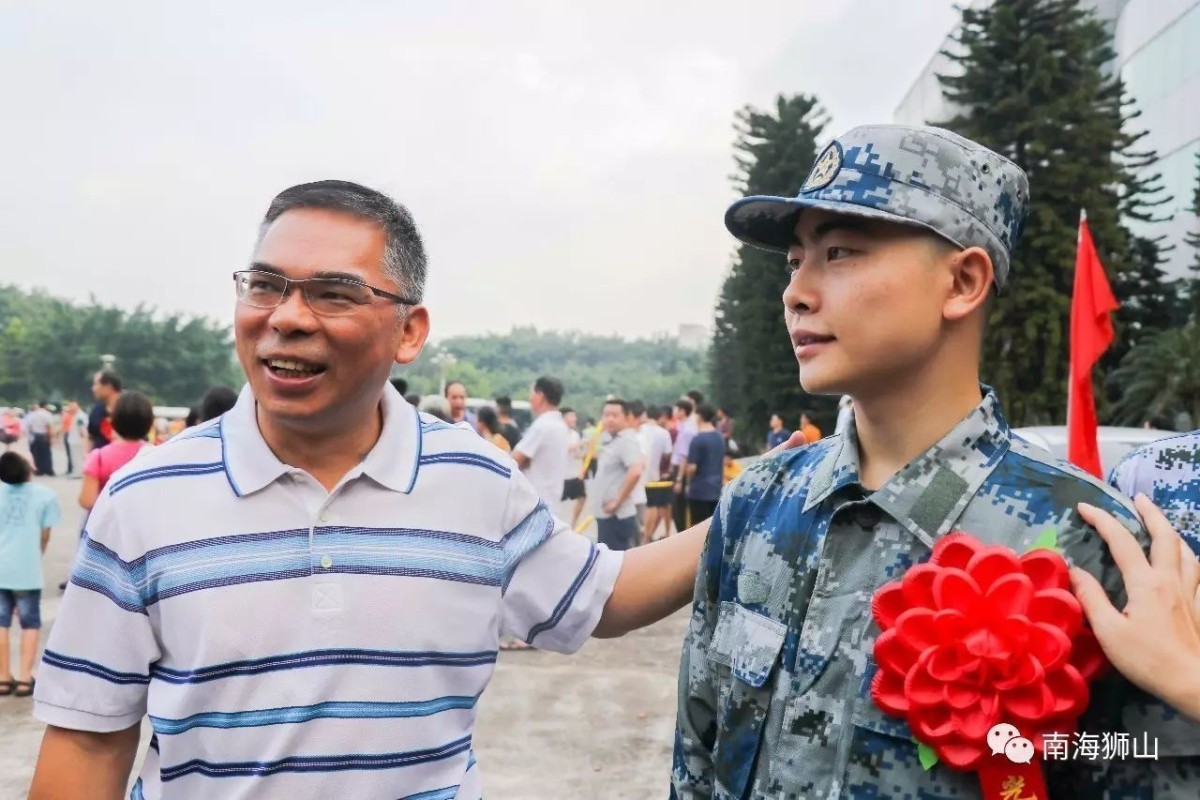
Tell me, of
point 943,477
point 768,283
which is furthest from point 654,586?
point 768,283

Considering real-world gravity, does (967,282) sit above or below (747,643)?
above

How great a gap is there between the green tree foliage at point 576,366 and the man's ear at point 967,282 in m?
76.4

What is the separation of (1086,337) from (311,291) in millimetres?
5156

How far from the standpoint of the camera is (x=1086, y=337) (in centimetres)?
590

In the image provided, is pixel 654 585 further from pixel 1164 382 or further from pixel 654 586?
pixel 1164 382

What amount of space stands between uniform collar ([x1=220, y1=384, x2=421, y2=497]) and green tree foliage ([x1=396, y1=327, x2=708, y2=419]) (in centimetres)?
7582

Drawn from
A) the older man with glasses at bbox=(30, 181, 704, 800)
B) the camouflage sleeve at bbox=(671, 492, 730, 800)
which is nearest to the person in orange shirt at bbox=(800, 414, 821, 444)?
the camouflage sleeve at bbox=(671, 492, 730, 800)

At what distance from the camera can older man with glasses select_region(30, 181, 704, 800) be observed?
5.83 ft

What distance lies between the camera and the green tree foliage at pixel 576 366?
8794cm

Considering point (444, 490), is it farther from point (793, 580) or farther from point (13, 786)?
point (13, 786)

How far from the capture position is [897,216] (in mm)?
1570

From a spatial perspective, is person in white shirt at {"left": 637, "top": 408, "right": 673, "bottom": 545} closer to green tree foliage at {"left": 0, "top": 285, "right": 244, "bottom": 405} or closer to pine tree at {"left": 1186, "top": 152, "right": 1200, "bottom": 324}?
pine tree at {"left": 1186, "top": 152, "right": 1200, "bottom": 324}

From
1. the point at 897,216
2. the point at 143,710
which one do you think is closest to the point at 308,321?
the point at 143,710

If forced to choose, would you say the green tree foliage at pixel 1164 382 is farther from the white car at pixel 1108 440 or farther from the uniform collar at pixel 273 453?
the uniform collar at pixel 273 453
